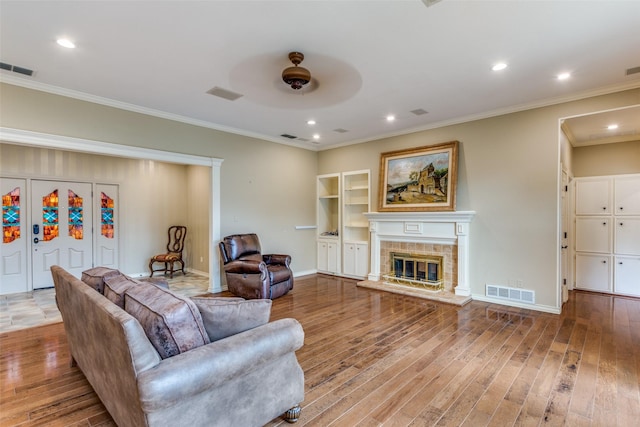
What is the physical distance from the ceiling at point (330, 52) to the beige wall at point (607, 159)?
120 cm

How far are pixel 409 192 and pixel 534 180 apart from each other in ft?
6.27

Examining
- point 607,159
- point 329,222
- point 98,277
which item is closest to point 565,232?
point 607,159

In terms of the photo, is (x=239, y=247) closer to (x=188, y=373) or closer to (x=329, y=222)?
(x=329, y=222)

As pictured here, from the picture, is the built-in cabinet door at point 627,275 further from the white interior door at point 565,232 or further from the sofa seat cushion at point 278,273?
the sofa seat cushion at point 278,273

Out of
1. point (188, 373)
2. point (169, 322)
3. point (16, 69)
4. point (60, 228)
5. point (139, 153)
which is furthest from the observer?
point (60, 228)

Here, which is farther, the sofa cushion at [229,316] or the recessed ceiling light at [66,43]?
the recessed ceiling light at [66,43]

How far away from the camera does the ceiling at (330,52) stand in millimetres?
2453

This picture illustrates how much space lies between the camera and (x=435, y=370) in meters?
2.76

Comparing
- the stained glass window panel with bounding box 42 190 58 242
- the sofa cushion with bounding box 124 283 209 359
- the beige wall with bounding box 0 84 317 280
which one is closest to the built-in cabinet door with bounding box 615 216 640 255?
the beige wall with bounding box 0 84 317 280

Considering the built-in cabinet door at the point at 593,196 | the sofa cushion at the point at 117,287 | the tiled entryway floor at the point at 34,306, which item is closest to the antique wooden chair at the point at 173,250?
the tiled entryway floor at the point at 34,306

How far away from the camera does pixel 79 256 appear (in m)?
6.07

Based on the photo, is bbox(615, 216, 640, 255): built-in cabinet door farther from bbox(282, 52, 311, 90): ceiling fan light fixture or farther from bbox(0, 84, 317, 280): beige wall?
bbox(282, 52, 311, 90): ceiling fan light fixture

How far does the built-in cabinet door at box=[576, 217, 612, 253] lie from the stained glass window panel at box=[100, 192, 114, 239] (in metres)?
9.04

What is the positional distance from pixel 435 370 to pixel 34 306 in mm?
5600
